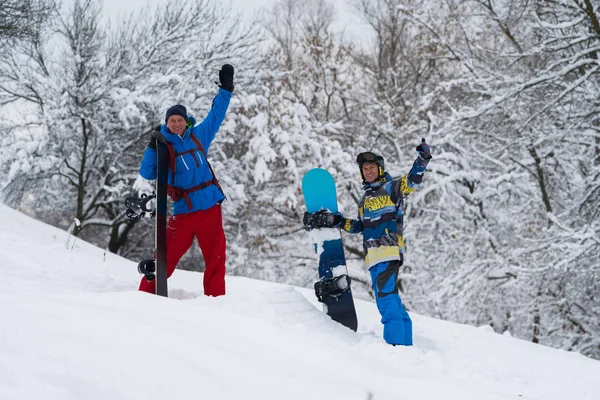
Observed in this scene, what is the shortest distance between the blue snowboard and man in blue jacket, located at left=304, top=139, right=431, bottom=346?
0.22m

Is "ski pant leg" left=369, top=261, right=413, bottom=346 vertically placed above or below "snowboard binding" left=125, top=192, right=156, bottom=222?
below

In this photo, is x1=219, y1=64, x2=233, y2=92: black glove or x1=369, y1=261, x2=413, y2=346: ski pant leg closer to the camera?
x1=369, y1=261, x2=413, y2=346: ski pant leg

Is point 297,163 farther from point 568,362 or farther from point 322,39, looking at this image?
point 568,362

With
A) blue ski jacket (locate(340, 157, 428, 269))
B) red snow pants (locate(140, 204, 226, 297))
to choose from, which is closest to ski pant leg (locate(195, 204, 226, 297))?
red snow pants (locate(140, 204, 226, 297))

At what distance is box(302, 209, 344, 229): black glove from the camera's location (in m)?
4.29

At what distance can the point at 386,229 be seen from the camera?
3.97 m

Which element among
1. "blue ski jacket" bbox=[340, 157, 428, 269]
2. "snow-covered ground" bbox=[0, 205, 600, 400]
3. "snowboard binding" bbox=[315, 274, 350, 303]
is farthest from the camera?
"snowboard binding" bbox=[315, 274, 350, 303]

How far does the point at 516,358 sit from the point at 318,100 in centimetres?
1207

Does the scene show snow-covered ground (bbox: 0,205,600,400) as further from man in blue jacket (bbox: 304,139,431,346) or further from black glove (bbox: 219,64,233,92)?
black glove (bbox: 219,64,233,92)

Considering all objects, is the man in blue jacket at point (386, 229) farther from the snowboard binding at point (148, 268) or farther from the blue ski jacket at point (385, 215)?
the snowboard binding at point (148, 268)

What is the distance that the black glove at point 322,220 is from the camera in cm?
429

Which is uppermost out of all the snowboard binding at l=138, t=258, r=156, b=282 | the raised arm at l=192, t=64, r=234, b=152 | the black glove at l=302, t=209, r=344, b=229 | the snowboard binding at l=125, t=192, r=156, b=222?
the raised arm at l=192, t=64, r=234, b=152

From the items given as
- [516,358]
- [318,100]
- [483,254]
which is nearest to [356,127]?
[318,100]

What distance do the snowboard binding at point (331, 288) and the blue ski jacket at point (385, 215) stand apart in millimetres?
275
